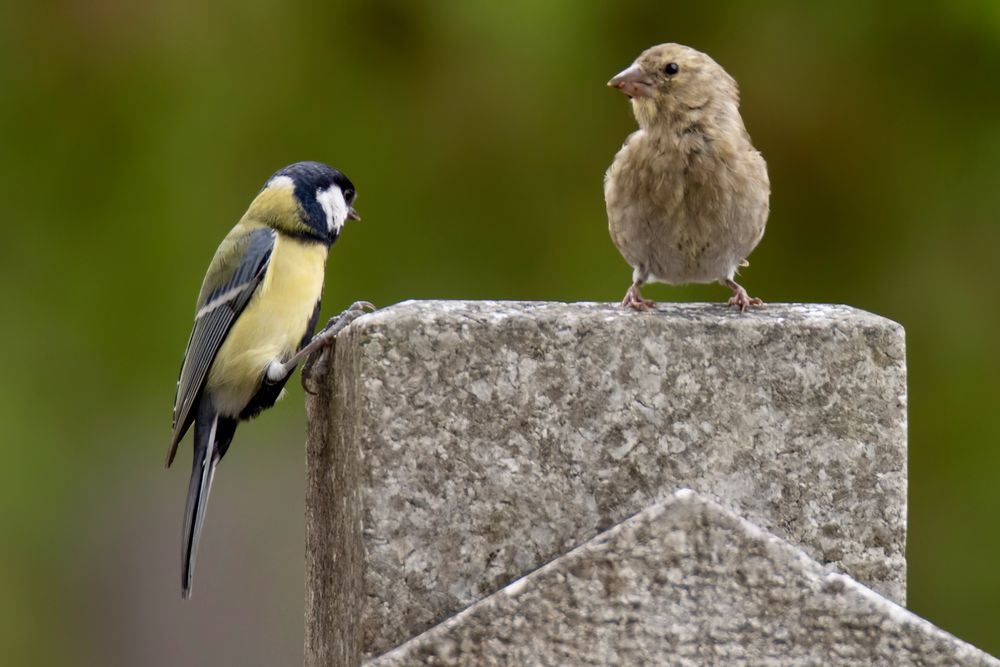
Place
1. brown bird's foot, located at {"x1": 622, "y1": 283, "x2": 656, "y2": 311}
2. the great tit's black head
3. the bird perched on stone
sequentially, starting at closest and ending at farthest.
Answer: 1. brown bird's foot, located at {"x1": 622, "y1": 283, "x2": 656, "y2": 311}
2. the bird perched on stone
3. the great tit's black head

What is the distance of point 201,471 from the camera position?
4254 millimetres

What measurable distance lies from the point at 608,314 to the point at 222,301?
2.08 m

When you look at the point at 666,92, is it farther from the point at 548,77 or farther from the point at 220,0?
the point at 220,0

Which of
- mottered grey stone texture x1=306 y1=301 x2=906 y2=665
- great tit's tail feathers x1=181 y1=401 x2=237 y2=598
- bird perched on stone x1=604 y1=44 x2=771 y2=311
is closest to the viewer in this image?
mottered grey stone texture x1=306 y1=301 x2=906 y2=665

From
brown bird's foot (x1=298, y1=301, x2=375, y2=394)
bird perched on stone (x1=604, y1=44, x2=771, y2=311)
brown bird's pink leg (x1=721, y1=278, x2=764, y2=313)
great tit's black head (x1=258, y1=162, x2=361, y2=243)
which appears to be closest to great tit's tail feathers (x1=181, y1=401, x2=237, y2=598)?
great tit's black head (x1=258, y1=162, x2=361, y2=243)

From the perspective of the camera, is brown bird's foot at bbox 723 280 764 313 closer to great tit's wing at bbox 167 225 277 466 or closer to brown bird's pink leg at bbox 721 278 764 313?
brown bird's pink leg at bbox 721 278 764 313

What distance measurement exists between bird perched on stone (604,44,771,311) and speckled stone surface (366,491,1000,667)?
110 cm

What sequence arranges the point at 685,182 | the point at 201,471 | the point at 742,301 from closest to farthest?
1. the point at 742,301
2. the point at 685,182
3. the point at 201,471

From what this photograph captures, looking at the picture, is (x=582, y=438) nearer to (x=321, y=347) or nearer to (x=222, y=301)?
(x=321, y=347)

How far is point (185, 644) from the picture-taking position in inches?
303

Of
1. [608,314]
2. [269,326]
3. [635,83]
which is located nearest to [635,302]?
[608,314]

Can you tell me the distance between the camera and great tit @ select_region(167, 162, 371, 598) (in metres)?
4.29

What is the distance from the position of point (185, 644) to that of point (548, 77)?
3.25 meters

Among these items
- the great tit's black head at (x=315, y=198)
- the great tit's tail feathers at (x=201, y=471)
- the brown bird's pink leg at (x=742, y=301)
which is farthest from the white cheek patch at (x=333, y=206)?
the brown bird's pink leg at (x=742, y=301)
